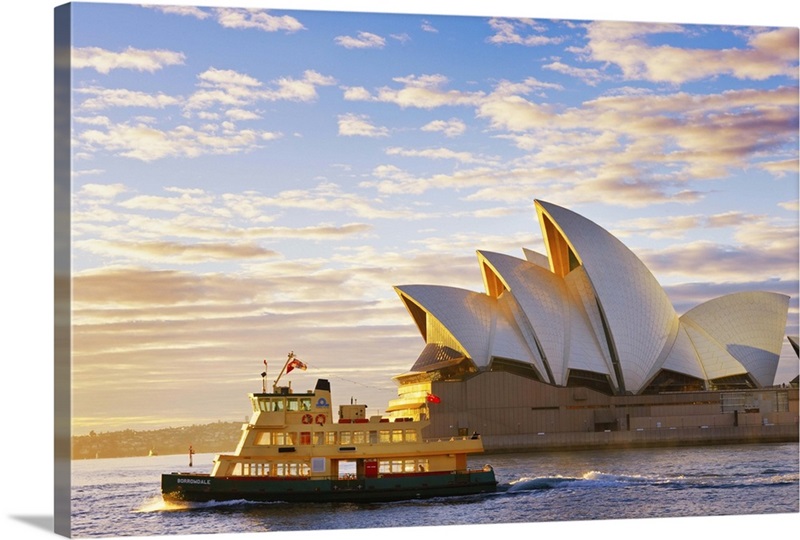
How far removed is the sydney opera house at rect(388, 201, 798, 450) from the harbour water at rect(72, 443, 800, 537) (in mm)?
14162

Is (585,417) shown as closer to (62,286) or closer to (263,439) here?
(263,439)

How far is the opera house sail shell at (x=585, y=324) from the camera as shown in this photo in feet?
180

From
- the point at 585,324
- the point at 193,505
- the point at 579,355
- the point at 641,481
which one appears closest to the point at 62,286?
the point at 193,505

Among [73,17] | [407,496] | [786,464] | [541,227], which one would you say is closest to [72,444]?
[73,17]

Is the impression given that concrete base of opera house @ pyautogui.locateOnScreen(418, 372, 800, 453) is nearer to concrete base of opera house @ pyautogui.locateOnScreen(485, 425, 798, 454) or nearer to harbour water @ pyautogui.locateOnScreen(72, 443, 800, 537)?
concrete base of opera house @ pyautogui.locateOnScreen(485, 425, 798, 454)

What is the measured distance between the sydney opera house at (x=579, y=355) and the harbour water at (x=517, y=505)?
46.5 ft

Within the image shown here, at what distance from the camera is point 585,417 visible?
56.8m

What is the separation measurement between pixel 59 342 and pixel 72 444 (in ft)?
6.00

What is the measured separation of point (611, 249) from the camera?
54781mm

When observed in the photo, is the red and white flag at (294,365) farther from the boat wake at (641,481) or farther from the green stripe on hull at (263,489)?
the boat wake at (641,481)

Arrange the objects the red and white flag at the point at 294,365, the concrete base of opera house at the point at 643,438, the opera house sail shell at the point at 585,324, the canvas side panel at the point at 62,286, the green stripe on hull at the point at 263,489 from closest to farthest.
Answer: the canvas side panel at the point at 62,286 → the green stripe on hull at the point at 263,489 → the red and white flag at the point at 294,365 → the concrete base of opera house at the point at 643,438 → the opera house sail shell at the point at 585,324

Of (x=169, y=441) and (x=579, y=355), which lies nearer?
(x=169, y=441)

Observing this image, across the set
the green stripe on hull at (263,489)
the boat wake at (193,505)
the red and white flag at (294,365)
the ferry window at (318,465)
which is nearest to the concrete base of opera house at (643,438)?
the green stripe on hull at (263,489)

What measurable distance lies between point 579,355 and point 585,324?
1418 millimetres
